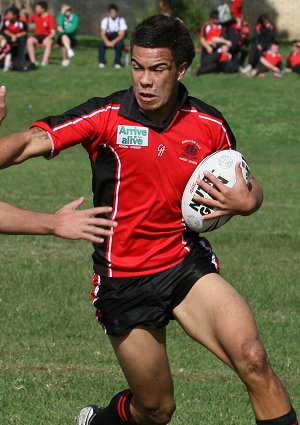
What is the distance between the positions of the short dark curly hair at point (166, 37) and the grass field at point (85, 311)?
2278 mm

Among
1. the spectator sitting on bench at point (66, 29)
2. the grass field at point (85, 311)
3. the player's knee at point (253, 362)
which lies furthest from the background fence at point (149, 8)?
the player's knee at point (253, 362)

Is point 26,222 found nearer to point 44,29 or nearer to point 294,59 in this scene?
point 294,59

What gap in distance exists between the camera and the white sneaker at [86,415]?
21.1 ft

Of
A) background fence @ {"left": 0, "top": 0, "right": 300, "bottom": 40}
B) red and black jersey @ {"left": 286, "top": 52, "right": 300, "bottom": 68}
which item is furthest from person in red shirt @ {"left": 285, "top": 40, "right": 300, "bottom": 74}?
background fence @ {"left": 0, "top": 0, "right": 300, "bottom": 40}

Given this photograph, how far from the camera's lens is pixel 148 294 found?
5.85 metres

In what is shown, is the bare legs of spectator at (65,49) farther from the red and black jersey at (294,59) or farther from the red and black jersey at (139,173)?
the red and black jersey at (139,173)

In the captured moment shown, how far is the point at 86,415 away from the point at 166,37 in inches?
90.0

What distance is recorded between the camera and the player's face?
582 centimetres

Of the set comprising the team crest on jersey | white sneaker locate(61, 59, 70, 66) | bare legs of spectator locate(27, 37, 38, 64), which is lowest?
white sneaker locate(61, 59, 70, 66)

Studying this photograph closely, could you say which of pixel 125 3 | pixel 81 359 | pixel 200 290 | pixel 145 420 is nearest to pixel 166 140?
pixel 200 290

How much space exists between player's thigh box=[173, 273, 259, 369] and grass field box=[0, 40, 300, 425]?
1.16m

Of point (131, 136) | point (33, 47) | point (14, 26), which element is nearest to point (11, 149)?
point (131, 136)

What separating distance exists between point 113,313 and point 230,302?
696 millimetres

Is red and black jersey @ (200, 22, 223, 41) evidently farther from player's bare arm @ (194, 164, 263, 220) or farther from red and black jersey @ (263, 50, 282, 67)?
player's bare arm @ (194, 164, 263, 220)
